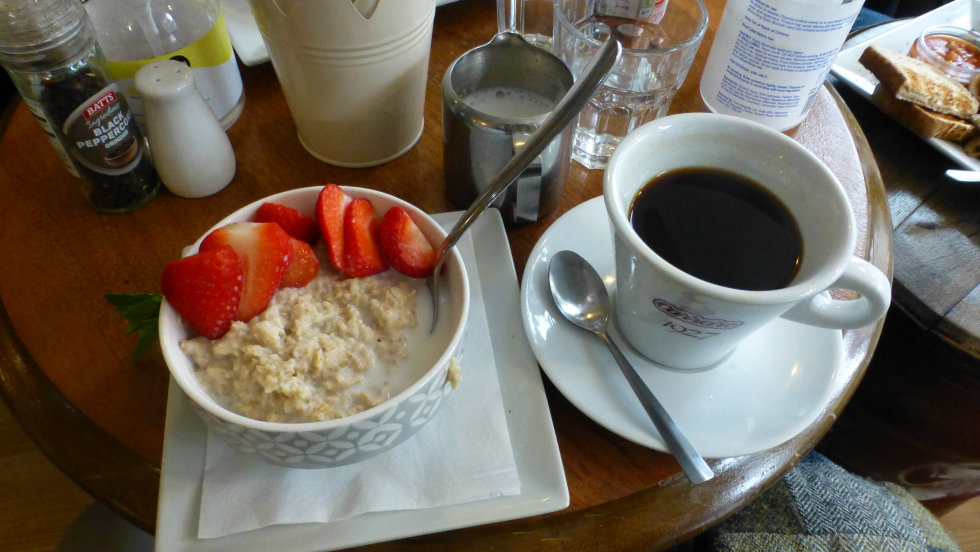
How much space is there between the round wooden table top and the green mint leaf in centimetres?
3

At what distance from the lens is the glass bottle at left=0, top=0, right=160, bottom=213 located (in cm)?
54

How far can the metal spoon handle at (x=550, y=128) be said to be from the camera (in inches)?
20.6

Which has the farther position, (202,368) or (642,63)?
(642,63)

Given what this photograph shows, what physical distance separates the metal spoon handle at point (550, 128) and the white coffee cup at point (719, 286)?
55mm

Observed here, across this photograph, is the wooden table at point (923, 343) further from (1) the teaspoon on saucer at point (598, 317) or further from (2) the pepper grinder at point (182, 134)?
(2) the pepper grinder at point (182, 134)

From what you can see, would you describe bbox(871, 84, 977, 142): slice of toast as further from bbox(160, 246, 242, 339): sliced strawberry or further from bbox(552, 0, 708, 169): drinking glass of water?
bbox(160, 246, 242, 339): sliced strawberry

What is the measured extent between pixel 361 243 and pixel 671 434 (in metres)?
0.30

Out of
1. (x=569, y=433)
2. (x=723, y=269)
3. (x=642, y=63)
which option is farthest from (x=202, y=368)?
(x=642, y=63)

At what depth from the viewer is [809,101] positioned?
0.80 metres

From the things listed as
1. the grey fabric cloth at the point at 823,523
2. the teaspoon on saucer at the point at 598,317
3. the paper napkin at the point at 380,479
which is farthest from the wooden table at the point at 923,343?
the paper napkin at the point at 380,479

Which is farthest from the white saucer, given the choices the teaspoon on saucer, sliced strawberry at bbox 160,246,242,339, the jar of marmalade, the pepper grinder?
the jar of marmalade

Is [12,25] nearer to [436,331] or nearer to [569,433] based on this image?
[436,331]

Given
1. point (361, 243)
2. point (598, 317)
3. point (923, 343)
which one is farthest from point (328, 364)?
point (923, 343)

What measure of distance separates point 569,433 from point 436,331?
14cm
